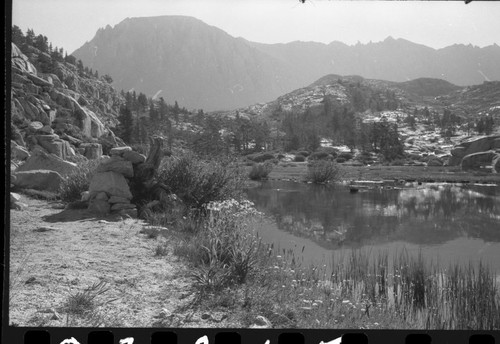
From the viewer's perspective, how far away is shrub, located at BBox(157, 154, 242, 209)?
43.9 ft

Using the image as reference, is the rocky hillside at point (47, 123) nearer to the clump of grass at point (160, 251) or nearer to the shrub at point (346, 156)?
the clump of grass at point (160, 251)

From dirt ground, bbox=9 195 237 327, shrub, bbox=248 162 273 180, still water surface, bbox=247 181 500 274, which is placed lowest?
still water surface, bbox=247 181 500 274

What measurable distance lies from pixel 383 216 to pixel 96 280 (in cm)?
1471

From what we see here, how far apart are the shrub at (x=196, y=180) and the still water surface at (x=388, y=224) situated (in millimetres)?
1795

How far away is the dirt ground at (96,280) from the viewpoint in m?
4.78

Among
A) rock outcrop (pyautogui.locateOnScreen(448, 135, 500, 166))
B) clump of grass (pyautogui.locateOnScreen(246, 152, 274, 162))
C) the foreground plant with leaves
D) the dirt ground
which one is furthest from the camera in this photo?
clump of grass (pyautogui.locateOnScreen(246, 152, 274, 162))

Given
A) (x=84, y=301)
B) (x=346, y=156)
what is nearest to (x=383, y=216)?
(x=84, y=301)

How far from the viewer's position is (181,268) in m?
7.05

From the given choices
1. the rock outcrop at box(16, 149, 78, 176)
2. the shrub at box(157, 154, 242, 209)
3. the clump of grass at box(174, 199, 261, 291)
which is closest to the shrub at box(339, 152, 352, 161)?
the rock outcrop at box(16, 149, 78, 176)

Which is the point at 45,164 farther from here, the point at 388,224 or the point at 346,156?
the point at 346,156

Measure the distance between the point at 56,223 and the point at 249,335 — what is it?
798 cm

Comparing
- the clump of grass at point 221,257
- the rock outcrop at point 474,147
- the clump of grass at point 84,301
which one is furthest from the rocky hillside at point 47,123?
the rock outcrop at point 474,147

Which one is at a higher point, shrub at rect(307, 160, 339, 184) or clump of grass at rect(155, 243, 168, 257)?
shrub at rect(307, 160, 339, 184)

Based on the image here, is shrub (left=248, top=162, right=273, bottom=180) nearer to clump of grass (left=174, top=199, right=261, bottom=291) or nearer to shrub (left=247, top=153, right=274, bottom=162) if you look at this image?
shrub (left=247, top=153, right=274, bottom=162)
